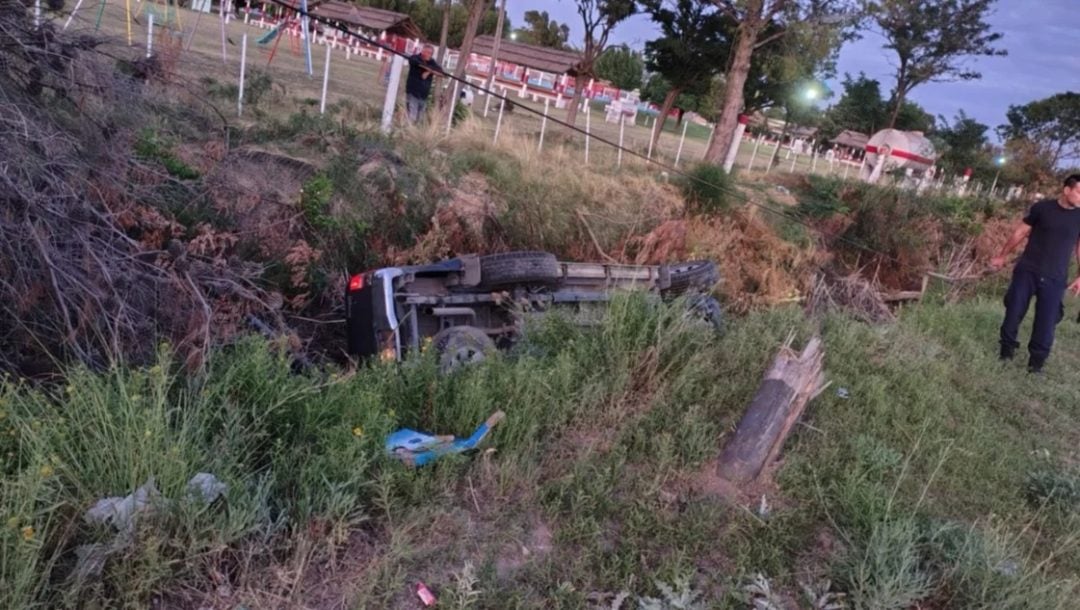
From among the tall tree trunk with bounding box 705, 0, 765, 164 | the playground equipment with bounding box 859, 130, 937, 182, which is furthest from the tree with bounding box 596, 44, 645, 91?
the tall tree trunk with bounding box 705, 0, 765, 164

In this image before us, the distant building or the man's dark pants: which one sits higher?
the distant building

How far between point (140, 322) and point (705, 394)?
3349mm

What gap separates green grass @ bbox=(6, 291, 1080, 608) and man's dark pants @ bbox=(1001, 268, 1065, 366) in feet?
9.00

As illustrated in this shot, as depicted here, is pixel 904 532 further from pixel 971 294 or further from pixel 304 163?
pixel 971 294

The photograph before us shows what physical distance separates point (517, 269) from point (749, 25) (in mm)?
13349

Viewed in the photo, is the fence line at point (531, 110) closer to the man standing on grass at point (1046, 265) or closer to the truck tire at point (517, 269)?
the truck tire at point (517, 269)

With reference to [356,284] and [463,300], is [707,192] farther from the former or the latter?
[356,284]

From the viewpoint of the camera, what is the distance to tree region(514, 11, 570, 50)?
167 ft

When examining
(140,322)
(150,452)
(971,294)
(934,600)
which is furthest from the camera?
(971,294)

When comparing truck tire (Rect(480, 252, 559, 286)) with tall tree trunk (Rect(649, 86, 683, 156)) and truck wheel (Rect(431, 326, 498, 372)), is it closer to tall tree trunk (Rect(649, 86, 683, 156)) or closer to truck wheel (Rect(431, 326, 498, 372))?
truck wheel (Rect(431, 326, 498, 372))

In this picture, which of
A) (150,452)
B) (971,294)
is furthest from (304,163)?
(971,294)

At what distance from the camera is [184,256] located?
5.02 meters

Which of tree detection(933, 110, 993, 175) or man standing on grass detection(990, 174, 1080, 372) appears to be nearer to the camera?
man standing on grass detection(990, 174, 1080, 372)

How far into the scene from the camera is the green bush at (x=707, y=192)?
39.6 ft
